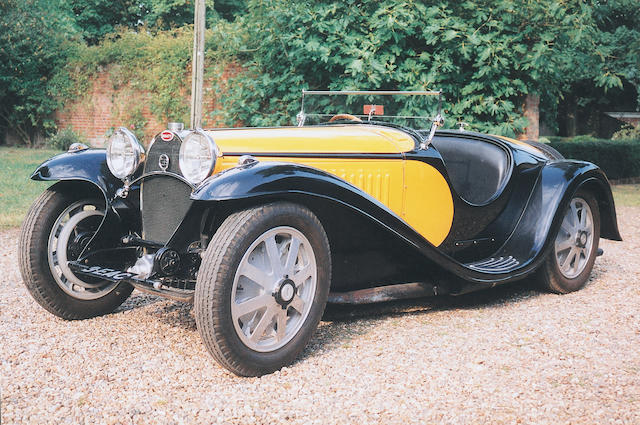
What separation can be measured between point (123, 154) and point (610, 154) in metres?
12.8

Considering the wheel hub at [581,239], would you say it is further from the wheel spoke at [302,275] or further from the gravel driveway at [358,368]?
the wheel spoke at [302,275]

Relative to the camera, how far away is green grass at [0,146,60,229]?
26.1 ft

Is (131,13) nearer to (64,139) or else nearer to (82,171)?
(64,139)

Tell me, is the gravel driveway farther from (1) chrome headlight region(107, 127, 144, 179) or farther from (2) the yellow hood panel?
(2) the yellow hood panel

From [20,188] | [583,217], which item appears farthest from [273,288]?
[20,188]

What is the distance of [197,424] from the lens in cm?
256

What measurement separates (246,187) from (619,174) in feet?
44.0

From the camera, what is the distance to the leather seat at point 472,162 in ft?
15.9

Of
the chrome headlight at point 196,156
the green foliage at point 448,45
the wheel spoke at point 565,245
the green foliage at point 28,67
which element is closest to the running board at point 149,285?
the chrome headlight at point 196,156

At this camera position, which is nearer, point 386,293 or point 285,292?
point 285,292

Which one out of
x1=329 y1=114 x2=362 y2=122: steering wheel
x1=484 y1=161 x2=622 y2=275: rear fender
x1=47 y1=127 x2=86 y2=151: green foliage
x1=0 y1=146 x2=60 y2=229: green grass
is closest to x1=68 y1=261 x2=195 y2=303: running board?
x1=329 y1=114 x2=362 y2=122: steering wheel

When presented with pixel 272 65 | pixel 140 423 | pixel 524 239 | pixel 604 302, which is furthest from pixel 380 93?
pixel 272 65

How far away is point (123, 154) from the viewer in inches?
149

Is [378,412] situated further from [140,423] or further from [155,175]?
[155,175]
